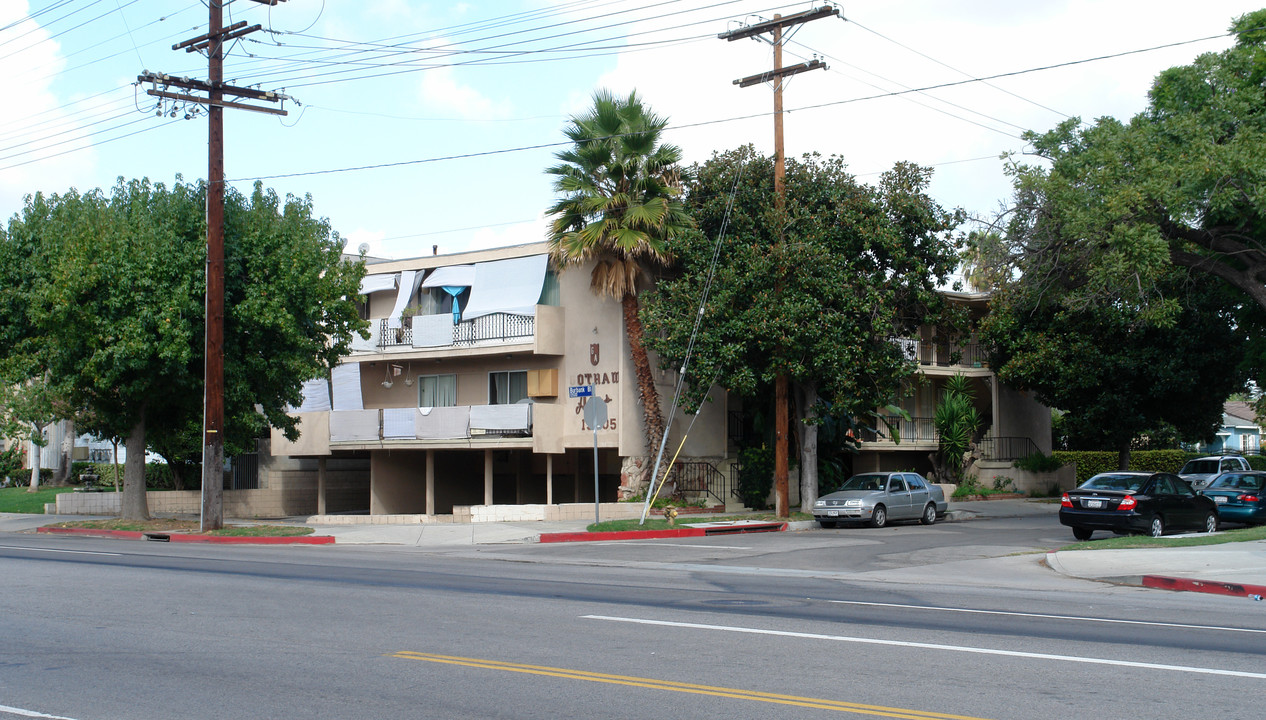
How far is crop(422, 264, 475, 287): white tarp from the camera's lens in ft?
107

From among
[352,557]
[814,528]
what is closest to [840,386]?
[814,528]

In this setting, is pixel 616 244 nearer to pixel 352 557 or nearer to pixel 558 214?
pixel 558 214

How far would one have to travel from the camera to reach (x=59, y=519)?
100 ft

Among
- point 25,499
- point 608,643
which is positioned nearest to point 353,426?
point 25,499

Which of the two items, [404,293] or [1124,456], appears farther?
[1124,456]

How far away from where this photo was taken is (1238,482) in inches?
1036

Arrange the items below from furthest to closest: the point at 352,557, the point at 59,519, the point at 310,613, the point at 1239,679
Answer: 1. the point at 59,519
2. the point at 352,557
3. the point at 310,613
4. the point at 1239,679

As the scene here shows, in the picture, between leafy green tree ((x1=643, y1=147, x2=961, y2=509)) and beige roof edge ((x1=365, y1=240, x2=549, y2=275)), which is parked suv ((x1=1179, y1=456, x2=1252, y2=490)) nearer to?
leafy green tree ((x1=643, y1=147, x2=961, y2=509))

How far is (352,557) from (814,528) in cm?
1188

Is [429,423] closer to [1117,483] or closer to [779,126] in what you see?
[779,126]

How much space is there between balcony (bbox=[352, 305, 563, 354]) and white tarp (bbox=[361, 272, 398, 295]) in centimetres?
104

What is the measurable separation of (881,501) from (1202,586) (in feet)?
39.1

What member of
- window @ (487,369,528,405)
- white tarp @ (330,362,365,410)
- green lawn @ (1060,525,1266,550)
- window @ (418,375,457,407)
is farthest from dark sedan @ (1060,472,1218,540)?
white tarp @ (330,362,365,410)

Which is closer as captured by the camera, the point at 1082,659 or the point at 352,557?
the point at 1082,659
